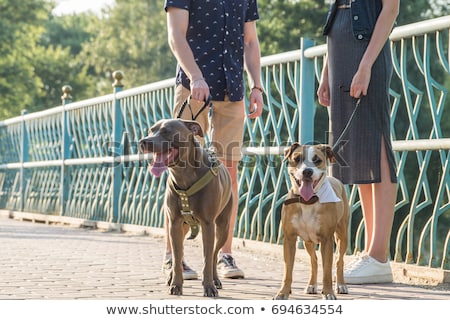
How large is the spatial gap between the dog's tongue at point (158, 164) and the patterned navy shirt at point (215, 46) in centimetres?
124

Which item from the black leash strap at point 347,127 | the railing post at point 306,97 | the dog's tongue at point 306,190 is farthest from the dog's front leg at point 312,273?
the railing post at point 306,97

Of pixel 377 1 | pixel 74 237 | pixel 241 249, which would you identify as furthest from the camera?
pixel 74 237

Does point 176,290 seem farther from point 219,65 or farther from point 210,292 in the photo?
point 219,65

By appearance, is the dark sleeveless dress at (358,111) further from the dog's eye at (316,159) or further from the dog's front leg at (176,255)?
the dog's front leg at (176,255)

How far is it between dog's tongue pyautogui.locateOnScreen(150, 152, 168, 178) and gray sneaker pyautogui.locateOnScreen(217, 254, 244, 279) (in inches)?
65.0

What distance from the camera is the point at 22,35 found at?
4022cm

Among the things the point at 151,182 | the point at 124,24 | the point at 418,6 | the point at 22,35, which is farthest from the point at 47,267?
the point at 124,24

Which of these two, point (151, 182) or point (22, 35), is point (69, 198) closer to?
point (151, 182)

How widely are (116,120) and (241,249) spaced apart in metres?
4.53

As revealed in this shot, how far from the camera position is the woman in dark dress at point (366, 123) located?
19.9 ft

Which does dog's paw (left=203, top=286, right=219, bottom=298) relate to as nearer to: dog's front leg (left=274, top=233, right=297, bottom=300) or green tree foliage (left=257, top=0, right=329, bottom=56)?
dog's front leg (left=274, top=233, right=297, bottom=300)

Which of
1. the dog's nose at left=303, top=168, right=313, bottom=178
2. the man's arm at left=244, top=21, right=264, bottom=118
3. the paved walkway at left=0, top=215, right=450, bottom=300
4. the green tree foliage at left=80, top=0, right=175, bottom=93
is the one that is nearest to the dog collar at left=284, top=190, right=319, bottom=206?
the dog's nose at left=303, top=168, right=313, bottom=178

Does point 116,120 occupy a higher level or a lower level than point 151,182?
higher

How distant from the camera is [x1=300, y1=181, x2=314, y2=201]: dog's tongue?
5.13 metres
